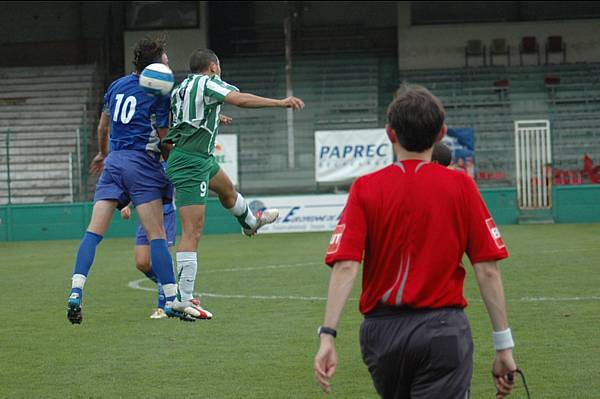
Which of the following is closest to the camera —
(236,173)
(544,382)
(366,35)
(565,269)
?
(544,382)

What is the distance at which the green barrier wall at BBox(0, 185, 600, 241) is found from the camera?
25.5 metres

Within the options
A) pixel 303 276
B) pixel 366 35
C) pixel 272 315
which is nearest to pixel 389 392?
pixel 272 315

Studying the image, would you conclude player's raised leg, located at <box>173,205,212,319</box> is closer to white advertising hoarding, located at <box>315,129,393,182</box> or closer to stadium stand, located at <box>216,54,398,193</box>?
white advertising hoarding, located at <box>315,129,393,182</box>

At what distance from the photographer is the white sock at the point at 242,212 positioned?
1017 cm

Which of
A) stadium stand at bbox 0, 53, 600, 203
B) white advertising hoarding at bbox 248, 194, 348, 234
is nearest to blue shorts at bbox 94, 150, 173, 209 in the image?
white advertising hoarding at bbox 248, 194, 348, 234

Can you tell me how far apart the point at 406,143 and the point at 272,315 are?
675 cm

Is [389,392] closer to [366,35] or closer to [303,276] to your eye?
[303,276]

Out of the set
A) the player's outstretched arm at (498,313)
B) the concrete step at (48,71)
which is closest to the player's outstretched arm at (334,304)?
the player's outstretched arm at (498,313)

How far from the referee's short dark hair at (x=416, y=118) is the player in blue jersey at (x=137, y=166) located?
5.02 metres

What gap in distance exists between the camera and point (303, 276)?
48.3 feet

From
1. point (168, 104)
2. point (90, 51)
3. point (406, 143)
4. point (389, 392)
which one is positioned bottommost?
point (389, 392)

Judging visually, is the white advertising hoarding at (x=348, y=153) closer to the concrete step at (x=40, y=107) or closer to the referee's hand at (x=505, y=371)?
the concrete step at (x=40, y=107)

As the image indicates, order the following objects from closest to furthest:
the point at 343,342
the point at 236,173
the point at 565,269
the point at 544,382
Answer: the point at 544,382
the point at 343,342
the point at 565,269
the point at 236,173

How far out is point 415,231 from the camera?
430 cm
